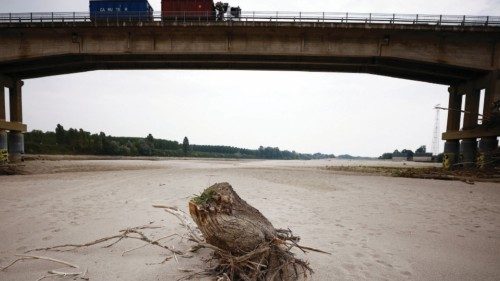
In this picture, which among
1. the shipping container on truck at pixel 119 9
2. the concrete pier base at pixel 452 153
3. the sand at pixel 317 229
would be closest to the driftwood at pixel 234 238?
the sand at pixel 317 229

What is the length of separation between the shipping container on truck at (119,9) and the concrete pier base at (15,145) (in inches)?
548

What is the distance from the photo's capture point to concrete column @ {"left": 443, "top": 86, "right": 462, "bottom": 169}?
824 inches

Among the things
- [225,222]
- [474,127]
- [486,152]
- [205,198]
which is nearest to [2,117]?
[205,198]

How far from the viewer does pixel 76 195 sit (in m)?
7.84

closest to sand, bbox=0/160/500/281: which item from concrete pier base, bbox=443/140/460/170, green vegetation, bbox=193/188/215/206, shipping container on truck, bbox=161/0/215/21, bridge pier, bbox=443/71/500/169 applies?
green vegetation, bbox=193/188/215/206

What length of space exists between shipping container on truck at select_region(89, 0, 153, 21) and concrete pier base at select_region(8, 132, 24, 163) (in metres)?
13.9

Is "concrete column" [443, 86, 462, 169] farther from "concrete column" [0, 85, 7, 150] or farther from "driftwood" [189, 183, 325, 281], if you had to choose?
"concrete column" [0, 85, 7, 150]

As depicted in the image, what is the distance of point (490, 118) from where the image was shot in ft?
52.4

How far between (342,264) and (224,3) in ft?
74.4

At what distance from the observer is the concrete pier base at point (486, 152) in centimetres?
1620

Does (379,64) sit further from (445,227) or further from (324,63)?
(445,227)

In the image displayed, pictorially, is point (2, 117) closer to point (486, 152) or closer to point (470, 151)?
point (486, 152)

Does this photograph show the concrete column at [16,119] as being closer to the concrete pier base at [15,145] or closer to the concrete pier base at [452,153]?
the concrete pier base at [15,145]

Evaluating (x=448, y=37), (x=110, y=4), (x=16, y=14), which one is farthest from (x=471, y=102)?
(x=16, y=14)
